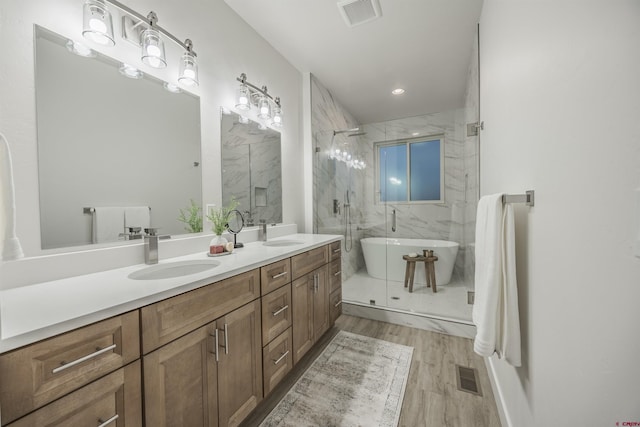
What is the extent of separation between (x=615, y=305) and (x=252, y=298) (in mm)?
1238

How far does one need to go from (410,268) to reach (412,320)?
3.01 ft

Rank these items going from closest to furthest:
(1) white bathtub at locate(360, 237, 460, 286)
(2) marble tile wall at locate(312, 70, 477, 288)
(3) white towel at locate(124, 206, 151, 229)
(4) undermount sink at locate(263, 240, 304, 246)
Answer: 1. (3) white towel at locate(124, 206, 151, 229)
2. (4) undermount sink at locate(263, 240, 304, 246)
3. (2) marble tile wall at locate(312, 70, 477, 288)
4. (1) white bathtub at locate(360, 237, 460, 286)

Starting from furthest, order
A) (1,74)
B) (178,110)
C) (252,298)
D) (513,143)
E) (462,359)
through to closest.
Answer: (462,359), (178,110), (252,298), (513,143), (1,74)

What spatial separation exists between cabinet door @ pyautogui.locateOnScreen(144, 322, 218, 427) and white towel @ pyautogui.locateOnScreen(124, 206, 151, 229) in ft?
2.39

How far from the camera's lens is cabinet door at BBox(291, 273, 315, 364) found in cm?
163

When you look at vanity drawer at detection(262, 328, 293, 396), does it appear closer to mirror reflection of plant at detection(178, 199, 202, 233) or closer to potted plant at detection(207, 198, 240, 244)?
potted plant at detection(207, 198, 240, 244)

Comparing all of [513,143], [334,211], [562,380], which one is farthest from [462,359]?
[334,211]

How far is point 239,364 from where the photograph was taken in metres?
1.18

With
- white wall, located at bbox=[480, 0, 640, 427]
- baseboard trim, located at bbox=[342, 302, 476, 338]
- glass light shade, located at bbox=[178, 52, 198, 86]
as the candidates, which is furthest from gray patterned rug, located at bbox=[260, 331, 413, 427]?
glass light shade, located at bbox=[178, 52, 198, 86]

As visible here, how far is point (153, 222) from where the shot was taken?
1.41 m

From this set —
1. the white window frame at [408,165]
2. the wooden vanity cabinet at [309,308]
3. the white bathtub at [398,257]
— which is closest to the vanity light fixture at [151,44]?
the wooden vanity cabinet at [309,308]

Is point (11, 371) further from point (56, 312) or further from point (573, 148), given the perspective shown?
point (573, 148)

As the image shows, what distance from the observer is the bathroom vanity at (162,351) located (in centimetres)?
61

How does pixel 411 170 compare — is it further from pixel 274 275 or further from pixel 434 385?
pixel 274 275
